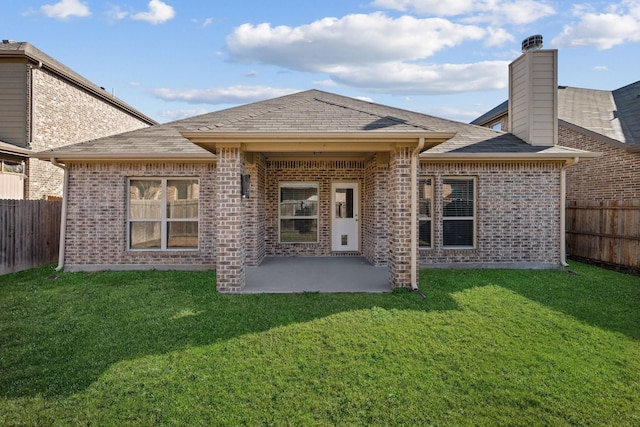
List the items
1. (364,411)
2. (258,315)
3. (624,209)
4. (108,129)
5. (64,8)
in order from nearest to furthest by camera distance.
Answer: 1. (364,411)
2. (258,315)
3. (624,209)
4. (64,8)
5. (108,129)

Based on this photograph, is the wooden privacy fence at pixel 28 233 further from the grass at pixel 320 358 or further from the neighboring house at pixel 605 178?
the neighboring house at pixel 605 178

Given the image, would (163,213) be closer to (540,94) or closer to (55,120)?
(55,120)

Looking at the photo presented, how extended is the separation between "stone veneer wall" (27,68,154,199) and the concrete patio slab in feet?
29.6

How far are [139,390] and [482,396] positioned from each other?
3099mm

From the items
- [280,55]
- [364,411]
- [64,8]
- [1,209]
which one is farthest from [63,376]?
[280,55]

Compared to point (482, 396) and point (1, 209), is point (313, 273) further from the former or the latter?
point (1, 209)

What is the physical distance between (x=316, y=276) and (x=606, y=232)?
25.0 ft

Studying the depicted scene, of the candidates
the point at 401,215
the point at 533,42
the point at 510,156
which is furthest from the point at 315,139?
the point at 533,42

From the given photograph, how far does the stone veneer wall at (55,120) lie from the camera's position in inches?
455

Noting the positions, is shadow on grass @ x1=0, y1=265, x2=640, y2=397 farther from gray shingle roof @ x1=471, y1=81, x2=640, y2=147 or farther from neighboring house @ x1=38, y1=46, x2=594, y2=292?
gray shingle roof @ x1=471, y1=81, x2=640, y2=147

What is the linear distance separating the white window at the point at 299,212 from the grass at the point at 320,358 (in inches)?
162

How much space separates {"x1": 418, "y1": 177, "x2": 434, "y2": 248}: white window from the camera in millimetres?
8594

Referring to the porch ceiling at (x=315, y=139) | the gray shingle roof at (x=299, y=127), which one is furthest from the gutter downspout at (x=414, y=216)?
the gray shingle roof at (x=299, y=127)

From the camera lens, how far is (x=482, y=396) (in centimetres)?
299
